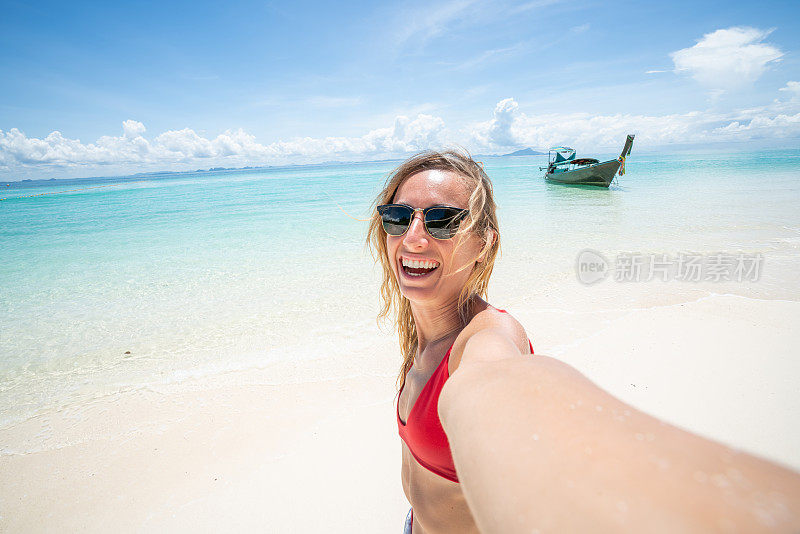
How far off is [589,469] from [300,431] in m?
3.71

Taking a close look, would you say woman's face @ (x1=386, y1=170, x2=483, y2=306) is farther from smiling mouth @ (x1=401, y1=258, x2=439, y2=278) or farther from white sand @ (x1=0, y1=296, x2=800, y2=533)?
white sand @ (x1=0, y1=296, x2=800, y2=533)

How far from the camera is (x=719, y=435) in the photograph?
10.3ft

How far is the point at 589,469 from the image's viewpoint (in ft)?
1.49

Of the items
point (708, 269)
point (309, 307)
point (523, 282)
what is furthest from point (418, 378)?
point (708, 269)

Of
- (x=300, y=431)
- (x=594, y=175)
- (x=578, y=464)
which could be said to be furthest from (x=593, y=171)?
(x=578, y=464)

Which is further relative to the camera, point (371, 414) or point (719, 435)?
point (371, 414)

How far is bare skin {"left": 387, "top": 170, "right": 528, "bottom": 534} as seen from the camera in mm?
1515

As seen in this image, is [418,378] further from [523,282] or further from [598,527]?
[523,282]

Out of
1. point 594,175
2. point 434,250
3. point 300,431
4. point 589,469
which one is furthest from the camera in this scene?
point 594,175

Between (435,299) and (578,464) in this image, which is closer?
(578,464)

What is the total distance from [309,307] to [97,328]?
3.86 meters

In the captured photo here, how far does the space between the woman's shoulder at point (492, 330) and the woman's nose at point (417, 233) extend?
41 cm

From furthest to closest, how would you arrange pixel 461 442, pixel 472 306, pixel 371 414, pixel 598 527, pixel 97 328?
1. pixel 97 328
2. pixel 371 414
3. pixel 472 306
4. pixel 461 442
5. pixel 598 527

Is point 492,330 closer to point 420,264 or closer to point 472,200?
point 420,264
